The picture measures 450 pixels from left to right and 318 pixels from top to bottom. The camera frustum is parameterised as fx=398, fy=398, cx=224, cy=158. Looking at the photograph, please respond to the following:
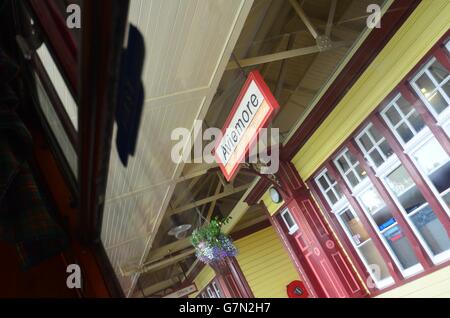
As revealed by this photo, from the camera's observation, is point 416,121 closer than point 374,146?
Yes

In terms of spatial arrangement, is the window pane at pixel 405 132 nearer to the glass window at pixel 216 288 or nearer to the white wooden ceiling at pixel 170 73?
the white wooden ceiling at pixel 170 73

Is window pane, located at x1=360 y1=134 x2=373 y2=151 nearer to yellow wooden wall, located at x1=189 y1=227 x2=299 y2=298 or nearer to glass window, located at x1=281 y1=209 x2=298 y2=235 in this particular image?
glass window, located at x1=281 y1=209 x2=298 y2=235

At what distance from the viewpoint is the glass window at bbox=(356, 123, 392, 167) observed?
179 inches

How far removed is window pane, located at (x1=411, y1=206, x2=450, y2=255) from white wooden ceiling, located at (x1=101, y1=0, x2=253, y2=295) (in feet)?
8.47

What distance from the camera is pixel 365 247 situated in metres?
5.18

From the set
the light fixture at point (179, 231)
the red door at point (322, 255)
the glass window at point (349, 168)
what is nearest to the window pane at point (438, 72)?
the glass window at point (349, 168)

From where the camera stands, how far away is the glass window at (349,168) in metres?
4.98

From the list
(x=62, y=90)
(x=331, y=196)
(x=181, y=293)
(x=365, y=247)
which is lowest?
(x=365, y=247)

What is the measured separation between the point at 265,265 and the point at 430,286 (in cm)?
556

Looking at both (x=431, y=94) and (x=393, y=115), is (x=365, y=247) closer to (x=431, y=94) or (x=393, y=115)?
(x=393, y=115)

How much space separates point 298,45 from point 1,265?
5.18m

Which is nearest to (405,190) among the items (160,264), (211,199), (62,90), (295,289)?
(160,264)

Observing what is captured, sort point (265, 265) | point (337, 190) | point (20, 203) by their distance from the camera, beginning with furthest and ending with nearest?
point (265, 265) < point (337, 190) < point (20, 203)
